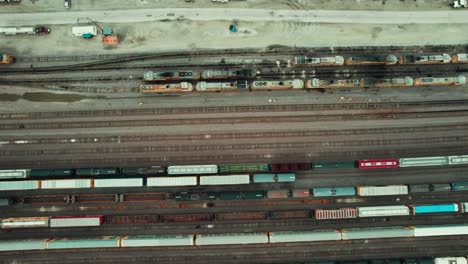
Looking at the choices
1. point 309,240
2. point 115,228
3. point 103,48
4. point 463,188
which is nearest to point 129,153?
point 115,228

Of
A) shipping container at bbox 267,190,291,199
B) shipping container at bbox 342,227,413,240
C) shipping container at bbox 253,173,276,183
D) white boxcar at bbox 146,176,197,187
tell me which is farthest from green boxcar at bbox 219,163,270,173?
shipping container at bbox 342,227,413,240

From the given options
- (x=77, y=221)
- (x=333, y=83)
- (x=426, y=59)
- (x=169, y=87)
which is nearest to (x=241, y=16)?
(x=169, y=87)

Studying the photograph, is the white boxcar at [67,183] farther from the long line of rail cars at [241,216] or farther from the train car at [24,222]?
the train car at [24,222]

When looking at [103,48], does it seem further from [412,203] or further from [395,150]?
[412,203]

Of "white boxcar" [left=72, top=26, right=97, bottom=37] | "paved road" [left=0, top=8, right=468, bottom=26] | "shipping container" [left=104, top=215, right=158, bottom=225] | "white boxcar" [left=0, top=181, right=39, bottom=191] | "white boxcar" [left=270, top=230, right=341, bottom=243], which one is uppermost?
"paved road" [left=0, top=8, right=468, bottom=26]

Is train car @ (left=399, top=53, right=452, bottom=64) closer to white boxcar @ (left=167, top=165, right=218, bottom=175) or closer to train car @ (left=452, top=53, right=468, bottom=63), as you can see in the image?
train car @ (left=452, top=53, right=468, bottom=63)

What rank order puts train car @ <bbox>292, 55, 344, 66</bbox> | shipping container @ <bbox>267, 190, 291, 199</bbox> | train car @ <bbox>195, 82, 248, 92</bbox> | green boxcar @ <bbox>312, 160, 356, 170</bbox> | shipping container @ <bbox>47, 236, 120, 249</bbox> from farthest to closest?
train car @ <bbox>292, 55, 344, 66</bbox>, train car @ <bbox>195, 82, 248, 92</bbox>, shipping container @ <bbox>267, 190, 291, 199</bbox>, green boxcar @ <bbox>312, 160, 356, 170</bbox>, shipping container @ <bbox>47, 236, 120, 249</bbox>

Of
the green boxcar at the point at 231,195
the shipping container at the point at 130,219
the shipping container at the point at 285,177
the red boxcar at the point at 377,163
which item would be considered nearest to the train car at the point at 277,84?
the shipping container at the point at 285,177
